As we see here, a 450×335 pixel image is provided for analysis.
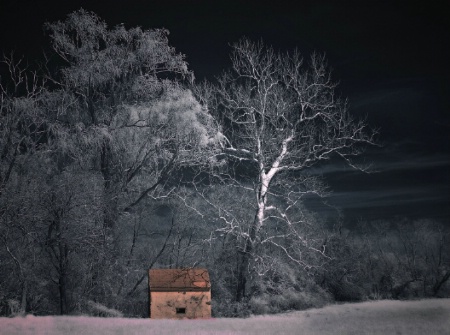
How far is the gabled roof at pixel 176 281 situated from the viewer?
1568cm

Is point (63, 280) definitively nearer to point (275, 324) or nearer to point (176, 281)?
point (176, 281)

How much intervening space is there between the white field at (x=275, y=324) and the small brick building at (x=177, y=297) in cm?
47

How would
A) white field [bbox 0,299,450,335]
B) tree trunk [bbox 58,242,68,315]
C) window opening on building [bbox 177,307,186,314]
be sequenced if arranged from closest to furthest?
white field [bbox 0,299,450,335]
window opening on building [bbox 177,307,186,314]
tree trunk [bbox 58,242,68,315]

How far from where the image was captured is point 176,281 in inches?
629

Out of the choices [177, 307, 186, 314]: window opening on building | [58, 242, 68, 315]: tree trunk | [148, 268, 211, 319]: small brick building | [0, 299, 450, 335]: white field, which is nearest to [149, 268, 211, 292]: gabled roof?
[148, 268, 211, 319]: small brick building

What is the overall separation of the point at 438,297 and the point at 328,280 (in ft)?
18.2

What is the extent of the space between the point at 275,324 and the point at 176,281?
10.5ft

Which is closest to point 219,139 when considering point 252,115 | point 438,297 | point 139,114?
point 252,115

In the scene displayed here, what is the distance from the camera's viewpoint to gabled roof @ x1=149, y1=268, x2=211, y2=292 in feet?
51.4

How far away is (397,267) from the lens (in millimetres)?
25484

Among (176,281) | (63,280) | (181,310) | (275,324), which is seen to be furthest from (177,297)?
(63,280)

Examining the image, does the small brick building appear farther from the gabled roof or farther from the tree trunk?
the tree trunk

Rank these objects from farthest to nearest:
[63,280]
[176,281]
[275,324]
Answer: [63,280], [176,281], [275,324]

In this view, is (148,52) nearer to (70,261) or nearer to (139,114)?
(139,114)
